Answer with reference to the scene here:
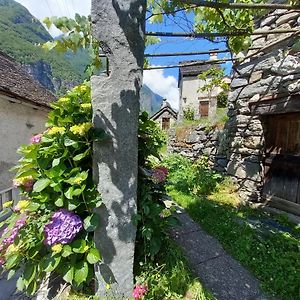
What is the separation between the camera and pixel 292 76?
12.0 ft

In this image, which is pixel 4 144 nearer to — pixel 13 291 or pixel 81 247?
pixel 13 291

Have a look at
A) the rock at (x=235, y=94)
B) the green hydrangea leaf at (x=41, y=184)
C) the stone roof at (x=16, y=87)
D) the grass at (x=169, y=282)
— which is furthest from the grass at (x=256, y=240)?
the stone roof at (x=16, y=87)

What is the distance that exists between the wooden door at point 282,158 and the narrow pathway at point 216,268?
2.00 metres

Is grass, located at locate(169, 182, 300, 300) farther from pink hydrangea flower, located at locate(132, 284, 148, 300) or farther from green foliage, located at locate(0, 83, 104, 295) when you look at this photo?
green foliage, located at locate(0, 83, 104, 295)

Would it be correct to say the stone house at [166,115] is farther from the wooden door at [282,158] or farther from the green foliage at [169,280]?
the green foliage at [169,280]

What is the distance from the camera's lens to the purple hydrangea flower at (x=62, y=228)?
5.90ft

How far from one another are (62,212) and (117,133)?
2.74 ft

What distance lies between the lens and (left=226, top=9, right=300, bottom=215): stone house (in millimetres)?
3803

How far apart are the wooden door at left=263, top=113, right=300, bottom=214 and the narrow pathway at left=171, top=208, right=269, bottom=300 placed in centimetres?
200

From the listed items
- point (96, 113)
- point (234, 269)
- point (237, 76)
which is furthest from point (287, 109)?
point (96, 113)

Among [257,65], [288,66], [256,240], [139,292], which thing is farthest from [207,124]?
[139,292]

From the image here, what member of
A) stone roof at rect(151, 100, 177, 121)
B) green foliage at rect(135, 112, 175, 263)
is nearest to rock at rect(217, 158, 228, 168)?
green foliage at rect(135, 112, 175, 263)

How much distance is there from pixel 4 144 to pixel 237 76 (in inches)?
226

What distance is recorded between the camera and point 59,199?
1896 millimetres
